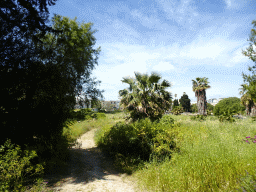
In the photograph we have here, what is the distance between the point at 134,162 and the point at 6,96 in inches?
200

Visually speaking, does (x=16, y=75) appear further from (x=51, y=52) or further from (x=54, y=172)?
(x=54, y=172)

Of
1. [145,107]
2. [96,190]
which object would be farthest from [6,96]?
[145,107]

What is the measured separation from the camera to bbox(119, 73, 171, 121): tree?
10.5 m

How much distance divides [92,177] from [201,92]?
24412 millimetres

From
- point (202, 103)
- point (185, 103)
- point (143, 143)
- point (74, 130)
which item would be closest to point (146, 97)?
point (143, 143)

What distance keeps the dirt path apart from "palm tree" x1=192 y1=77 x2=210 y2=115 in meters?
21.2

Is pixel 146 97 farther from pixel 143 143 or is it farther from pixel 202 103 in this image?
pixel 202 103

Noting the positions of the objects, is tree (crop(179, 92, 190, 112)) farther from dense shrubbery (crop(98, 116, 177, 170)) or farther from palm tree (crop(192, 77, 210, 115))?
dense shrubbery (crop(98, 116, 177, 170))

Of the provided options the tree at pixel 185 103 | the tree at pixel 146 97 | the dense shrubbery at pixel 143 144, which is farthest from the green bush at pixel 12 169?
the tree at pixel 185 103

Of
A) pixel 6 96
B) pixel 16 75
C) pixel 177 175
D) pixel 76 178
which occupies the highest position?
pixel 16 75

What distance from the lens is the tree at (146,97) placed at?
10492mm

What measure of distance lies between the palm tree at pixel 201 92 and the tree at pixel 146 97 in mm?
16000

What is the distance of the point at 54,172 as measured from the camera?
5.22 metres

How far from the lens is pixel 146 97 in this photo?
10.9m
